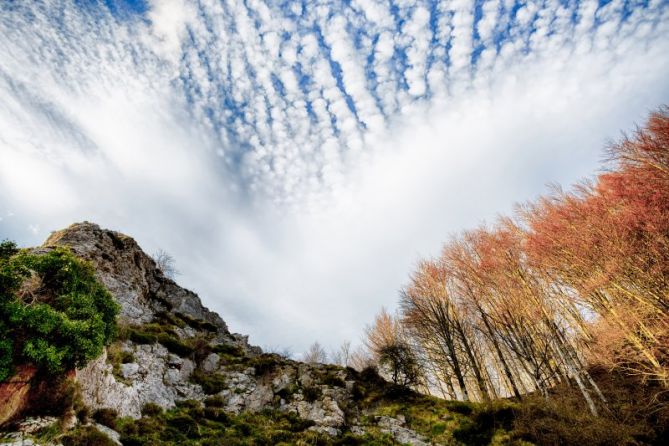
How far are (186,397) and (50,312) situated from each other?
9.81 metres

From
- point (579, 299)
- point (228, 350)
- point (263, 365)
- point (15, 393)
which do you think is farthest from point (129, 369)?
point (579, 299)

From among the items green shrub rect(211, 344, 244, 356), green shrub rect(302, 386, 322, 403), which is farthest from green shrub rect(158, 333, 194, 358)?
green shrub rect(302, 386, 322, 403)

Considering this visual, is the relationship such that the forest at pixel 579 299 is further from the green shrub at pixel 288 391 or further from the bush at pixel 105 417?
the bush at pixel 105 417

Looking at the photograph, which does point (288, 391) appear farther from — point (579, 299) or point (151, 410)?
point (579, 299)

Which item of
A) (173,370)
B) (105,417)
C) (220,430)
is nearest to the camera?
(105,417)

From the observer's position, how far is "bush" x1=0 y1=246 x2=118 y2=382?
6883mm

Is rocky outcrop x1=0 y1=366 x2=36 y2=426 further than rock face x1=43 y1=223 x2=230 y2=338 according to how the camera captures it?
No

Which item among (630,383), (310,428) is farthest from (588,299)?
(310,428)

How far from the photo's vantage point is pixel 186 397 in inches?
577

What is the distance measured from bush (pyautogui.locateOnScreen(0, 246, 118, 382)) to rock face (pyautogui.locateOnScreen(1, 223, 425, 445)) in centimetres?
144

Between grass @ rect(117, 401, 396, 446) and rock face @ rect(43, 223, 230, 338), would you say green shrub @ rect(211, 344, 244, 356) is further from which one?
grass @ rect(117, 401, 396, 446)

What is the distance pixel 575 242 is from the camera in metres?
15.0

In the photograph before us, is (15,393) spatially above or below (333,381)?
below

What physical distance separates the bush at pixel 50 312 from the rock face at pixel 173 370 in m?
1.44
